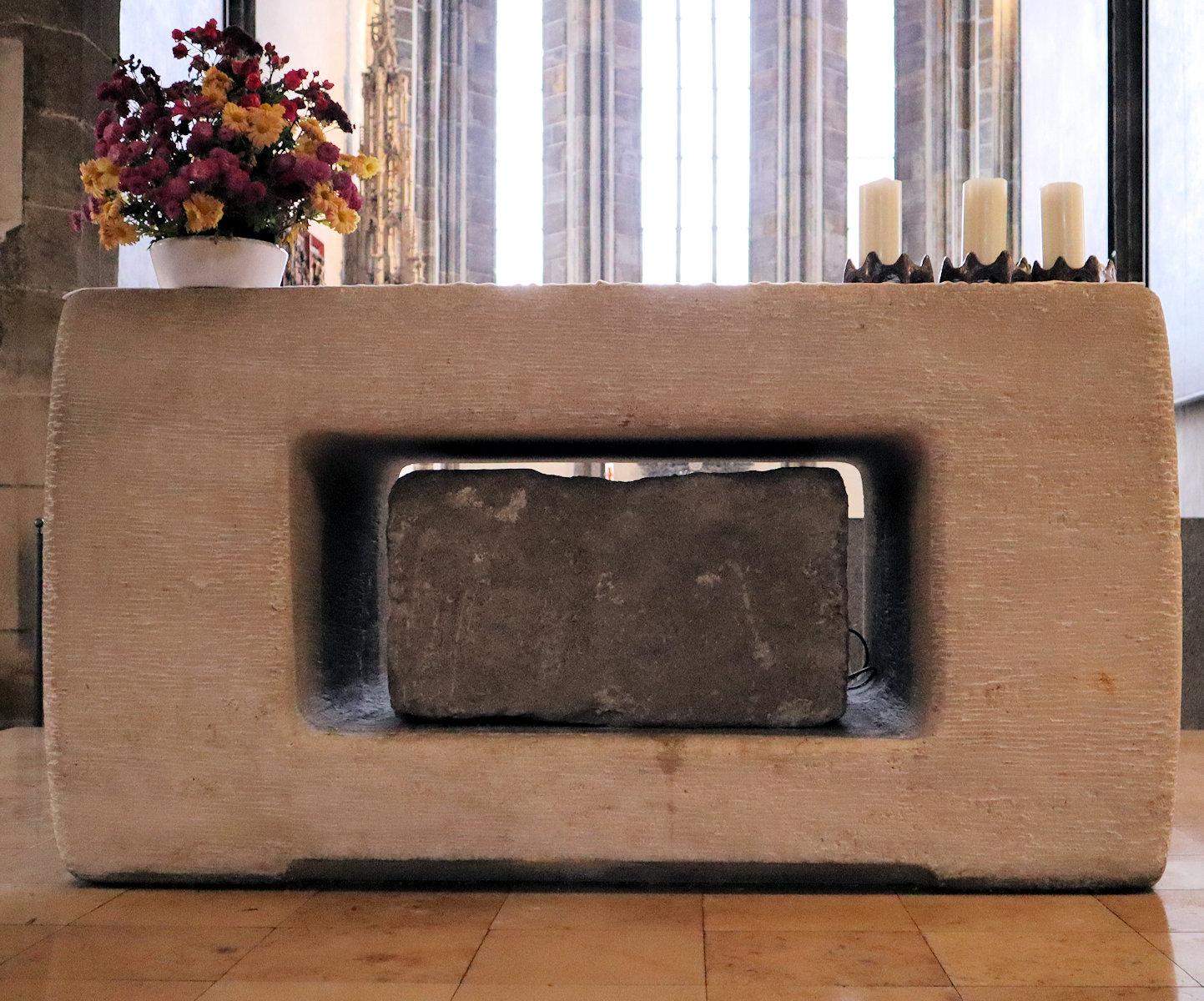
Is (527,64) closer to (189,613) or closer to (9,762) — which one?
(9,762)

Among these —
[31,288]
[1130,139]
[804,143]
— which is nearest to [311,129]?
[31,288]

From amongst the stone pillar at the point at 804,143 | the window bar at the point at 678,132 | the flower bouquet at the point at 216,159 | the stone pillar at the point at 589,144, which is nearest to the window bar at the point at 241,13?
the flower bouquet at the point at 216,159

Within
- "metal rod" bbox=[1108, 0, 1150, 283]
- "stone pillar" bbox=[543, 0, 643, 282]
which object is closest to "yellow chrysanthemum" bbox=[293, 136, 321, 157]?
"metal rod" bbox=[1108, 0, 1150, 283]

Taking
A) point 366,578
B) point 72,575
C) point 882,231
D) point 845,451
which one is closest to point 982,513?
point 845,451

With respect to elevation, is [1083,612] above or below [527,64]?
below

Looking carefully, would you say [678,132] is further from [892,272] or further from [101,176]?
[101,176]

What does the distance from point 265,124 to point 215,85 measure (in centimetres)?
14

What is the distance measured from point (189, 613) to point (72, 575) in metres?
0.23

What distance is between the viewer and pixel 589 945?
1850mm

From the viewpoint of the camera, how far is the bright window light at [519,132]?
13906 mm

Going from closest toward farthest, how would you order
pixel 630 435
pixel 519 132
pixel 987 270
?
pixel 630 435, pixel 987 270, pixel 519 132

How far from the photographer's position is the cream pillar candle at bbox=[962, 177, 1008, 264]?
245cm

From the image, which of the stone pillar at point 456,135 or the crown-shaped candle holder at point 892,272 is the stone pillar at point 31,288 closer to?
the crown-shaped candle holder at point 892,272

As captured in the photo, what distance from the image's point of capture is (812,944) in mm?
1854
